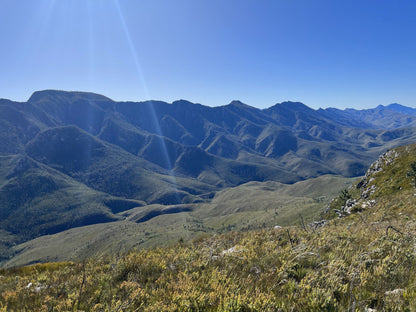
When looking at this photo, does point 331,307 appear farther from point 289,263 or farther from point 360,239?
point 360,239

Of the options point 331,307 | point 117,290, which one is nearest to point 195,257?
point 117,290

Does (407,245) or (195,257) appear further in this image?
(195,257)

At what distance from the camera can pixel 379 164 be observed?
78812 mm

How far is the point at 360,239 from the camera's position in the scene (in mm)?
8406

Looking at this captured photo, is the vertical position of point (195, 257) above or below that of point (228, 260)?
below

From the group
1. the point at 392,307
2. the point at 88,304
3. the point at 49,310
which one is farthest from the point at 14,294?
the point at 392,307

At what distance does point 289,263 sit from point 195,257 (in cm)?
373

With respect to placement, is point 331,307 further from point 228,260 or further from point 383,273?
point 228,260

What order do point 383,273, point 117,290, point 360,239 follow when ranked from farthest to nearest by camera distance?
point 360,239
point 117,290
point 383,273

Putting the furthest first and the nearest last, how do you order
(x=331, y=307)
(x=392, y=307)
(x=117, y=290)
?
(x=117, y=290) → (x=331, y=307) → (x=392, y=307)

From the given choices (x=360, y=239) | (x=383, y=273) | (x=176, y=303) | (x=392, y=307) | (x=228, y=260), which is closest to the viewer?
(x=392, y=307)

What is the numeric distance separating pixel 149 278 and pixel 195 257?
227 centimetres

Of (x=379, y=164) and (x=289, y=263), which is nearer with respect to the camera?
(x=289, y=263)

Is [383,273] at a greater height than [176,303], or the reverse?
[383,273]
